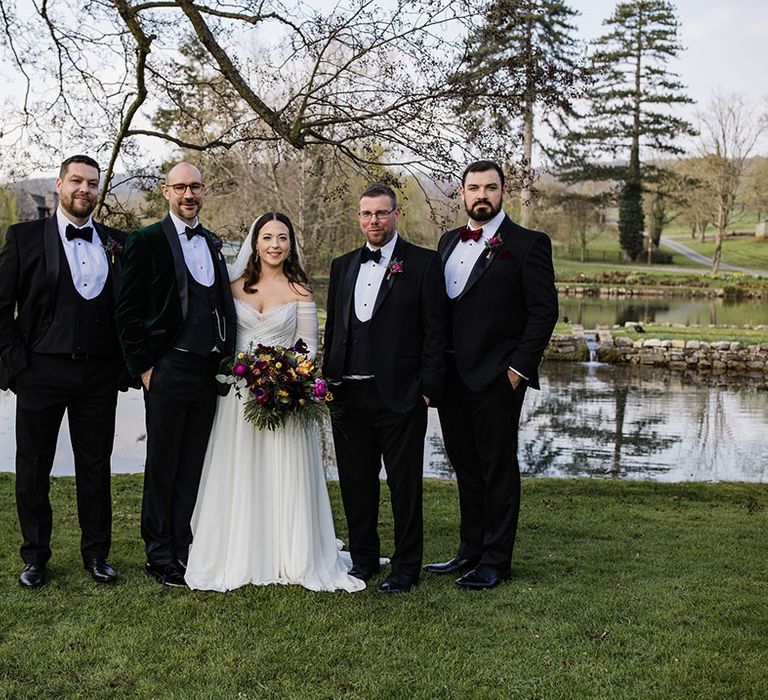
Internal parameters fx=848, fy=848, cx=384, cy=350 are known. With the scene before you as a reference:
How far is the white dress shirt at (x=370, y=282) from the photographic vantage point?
483cm

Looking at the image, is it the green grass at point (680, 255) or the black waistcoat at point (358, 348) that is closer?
the black waistcoat at point (358, 348)

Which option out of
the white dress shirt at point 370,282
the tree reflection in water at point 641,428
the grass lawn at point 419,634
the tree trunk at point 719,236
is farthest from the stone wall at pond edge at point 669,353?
the tree trunk at point 719,236

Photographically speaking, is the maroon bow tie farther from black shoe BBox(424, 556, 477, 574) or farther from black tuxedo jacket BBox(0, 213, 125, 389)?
black tuxedo jacket BBox(0, 213, 125, 389)

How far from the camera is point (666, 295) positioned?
39438 mm

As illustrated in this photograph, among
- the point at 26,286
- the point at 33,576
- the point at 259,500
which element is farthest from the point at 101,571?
the point at 26,286

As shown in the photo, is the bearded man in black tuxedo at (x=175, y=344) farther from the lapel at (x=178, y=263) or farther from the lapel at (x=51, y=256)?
the lapel at (x=51, y=256)

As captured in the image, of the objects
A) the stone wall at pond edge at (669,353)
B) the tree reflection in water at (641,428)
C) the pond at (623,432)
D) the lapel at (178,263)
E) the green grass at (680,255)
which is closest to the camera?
the lapel at (178,263)

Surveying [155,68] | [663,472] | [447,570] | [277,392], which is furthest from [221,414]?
[663,472]

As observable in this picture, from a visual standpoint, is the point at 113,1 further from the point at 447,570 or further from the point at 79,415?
the point at 447,570

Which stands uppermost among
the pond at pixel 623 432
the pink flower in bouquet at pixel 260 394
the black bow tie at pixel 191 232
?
the black bow tie at pixel 191 232

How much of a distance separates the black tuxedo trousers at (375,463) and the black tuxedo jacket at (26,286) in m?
1.71

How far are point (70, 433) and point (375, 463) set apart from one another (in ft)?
5.73

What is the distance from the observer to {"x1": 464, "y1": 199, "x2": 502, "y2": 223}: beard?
Answer: 485 cm

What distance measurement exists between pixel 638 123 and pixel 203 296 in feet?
161
